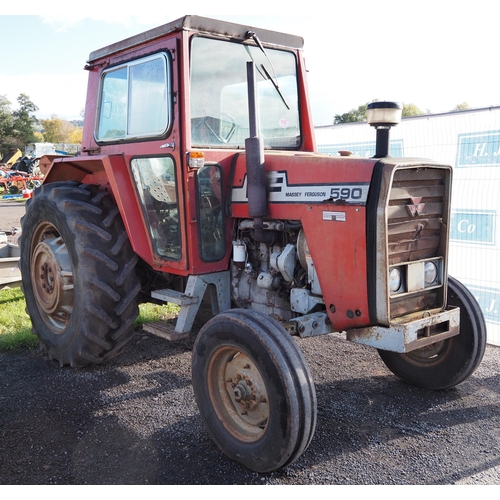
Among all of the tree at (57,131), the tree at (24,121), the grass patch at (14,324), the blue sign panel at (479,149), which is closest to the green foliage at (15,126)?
the tree at (24,121)

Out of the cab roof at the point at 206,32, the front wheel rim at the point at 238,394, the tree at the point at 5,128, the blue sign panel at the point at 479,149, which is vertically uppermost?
the tree at the point at 5,128

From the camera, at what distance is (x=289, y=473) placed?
298 cm

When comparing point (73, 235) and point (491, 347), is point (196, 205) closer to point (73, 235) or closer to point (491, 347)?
point (73, 235)

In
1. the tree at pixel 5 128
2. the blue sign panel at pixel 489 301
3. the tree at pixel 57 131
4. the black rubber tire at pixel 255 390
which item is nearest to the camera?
the black rubber tire at pixel 255 390

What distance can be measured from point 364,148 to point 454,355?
10.6 ft

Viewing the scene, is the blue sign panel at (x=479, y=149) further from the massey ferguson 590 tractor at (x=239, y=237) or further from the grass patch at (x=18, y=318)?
the grass patch at (x=18, y=318)

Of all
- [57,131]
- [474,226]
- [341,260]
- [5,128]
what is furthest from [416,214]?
[57,131]

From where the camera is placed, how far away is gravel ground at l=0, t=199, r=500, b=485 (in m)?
2.98

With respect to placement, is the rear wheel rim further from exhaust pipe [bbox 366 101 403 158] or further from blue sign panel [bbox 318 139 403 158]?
blue sign panel [bbox 318 139 403 158]

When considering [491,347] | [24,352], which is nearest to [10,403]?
[24,352]

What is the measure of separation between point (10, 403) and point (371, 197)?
2.89 meters

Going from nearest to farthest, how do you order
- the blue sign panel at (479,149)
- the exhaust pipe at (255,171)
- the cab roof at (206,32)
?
the exhaust pipe at (255,171) → the cab roof at (206,32) → the blue sign panel at (479,149)

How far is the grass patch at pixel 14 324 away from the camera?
4.95 meters

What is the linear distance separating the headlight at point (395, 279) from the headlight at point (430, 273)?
0.28 meters
